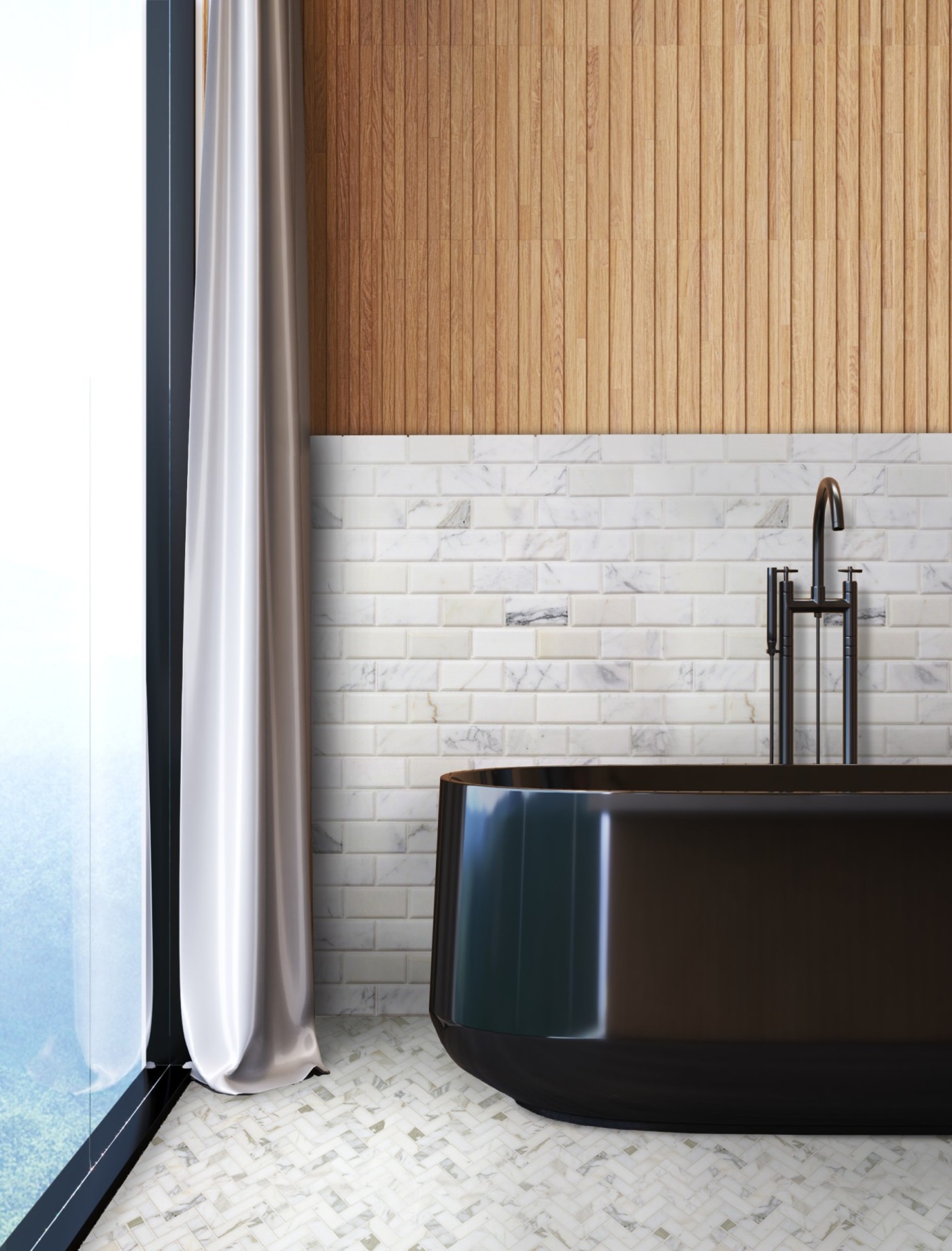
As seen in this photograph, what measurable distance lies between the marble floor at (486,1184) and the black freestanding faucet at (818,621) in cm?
89

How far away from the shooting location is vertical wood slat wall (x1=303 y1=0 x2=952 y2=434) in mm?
2404

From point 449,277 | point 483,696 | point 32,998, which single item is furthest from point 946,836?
point 449,277

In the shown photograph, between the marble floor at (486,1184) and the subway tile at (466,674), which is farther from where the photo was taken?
the subway tile at (466,674)

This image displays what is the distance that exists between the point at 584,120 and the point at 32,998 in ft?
7.66

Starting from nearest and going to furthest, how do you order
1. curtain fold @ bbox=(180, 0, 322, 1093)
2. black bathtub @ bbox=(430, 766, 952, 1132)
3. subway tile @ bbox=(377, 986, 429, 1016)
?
1. black bathtub @ bbox=(430, 766, 952, 1132)
2. curtain fold @ bbox=(180, 0, 322, 1093)
3. subway tile @ bbox=(377, 986, 429, 1016)

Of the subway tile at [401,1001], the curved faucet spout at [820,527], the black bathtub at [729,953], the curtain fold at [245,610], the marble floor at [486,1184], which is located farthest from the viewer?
the subway tile at [401,1001]

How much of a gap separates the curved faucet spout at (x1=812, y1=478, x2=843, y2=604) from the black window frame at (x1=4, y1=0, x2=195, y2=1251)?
148 cm

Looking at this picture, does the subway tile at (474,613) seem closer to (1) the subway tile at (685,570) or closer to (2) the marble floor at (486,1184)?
(1) the subway tile at (685,570)

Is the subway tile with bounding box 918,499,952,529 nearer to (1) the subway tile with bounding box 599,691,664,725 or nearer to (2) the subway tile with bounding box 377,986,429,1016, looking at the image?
(1) the subway tile with bounding box 599,691,664,725

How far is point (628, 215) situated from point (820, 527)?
0.97 m

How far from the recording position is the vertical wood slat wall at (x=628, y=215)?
7.89 feet

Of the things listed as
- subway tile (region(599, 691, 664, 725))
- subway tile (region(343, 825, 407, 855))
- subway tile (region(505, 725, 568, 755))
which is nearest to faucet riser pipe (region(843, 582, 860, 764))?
subway tile (region(599, 691, 664, 725))

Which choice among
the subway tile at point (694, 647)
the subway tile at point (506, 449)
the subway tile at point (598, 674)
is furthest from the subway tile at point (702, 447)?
the subway tile at point (598, 674)

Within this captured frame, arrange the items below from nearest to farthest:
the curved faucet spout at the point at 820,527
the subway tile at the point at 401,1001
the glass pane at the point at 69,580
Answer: the glass pane at the point at 69,580 → the curved faucet spout at the point at 820,527 → the subway tile at the point at 401,1001
